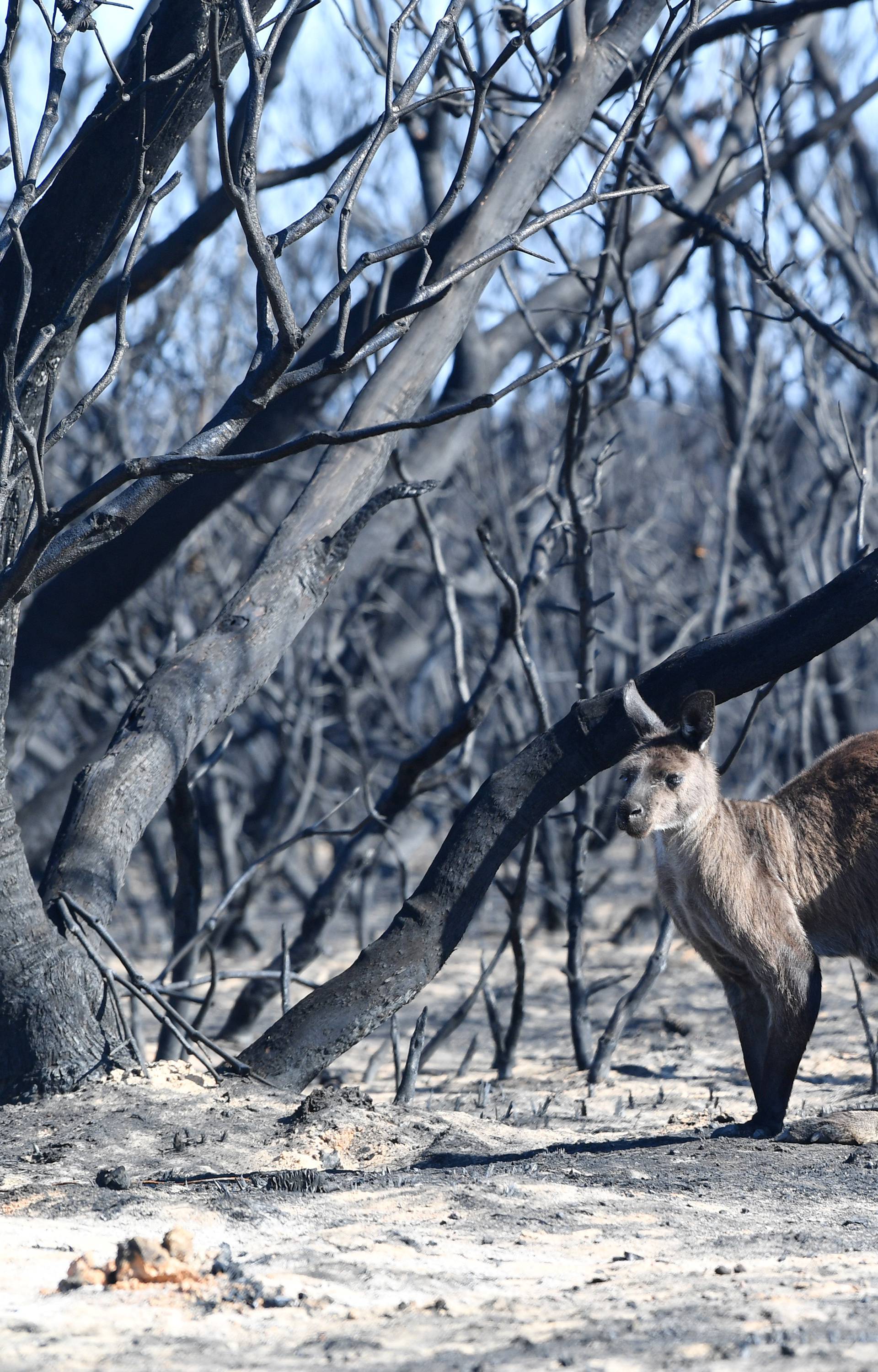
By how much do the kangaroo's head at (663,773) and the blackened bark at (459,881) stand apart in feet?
0.27

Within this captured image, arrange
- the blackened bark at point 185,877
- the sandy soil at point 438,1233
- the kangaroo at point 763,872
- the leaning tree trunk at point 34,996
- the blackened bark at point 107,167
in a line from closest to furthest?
1. the sandy soil at point 438,1233
2. the leaning tree trunk at point 34,996
3. the blackened bark at point 107,167
4. the kangaroo at point 763,872
5. the blackened bark at point 185,877

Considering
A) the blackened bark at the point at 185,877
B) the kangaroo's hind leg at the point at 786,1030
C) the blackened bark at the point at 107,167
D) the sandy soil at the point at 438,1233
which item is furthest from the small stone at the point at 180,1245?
the blackened bark at the point at 185,877

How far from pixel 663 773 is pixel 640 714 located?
0.29 metres

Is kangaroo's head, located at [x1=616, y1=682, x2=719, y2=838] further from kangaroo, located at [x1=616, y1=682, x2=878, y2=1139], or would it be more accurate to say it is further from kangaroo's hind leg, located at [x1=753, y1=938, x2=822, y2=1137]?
kangaroo's hind leg, located at [x1=753, y1=938, x2=822, y2=1137]

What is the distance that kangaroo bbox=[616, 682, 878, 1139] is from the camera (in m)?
4.77

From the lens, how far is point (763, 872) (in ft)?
16.4

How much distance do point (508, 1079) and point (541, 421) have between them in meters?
8.79

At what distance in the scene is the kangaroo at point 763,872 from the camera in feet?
15.6

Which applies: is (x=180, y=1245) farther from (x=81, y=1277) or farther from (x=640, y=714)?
(x=640, y=714)

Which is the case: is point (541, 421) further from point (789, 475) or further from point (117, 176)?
point (117, 176)

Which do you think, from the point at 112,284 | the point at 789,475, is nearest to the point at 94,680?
the point at 112,284

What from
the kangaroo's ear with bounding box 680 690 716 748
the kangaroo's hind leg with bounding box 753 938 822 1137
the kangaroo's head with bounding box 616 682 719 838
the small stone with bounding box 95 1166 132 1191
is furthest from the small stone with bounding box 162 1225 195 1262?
the kangaroo's ear with bounding box 680 690 716 748

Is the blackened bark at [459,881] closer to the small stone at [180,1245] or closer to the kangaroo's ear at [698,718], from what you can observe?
the kangaroo's ear at [698,718]

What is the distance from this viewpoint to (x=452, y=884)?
15.7 ft
